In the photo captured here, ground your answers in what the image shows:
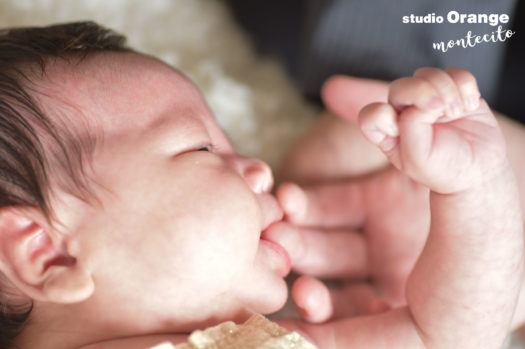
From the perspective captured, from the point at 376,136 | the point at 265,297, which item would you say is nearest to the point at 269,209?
the point at 265,297

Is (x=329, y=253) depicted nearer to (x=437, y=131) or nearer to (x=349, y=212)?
(x=349, y=212)

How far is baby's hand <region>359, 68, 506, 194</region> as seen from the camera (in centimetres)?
62

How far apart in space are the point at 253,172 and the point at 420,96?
0.28 metres

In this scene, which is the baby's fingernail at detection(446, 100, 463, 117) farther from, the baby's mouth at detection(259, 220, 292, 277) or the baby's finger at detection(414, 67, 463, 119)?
the baby's mouth at detection(259, 220, 292, 277)

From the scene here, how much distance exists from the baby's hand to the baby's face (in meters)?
0.20

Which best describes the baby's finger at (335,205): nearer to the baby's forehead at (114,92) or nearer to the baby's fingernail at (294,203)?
the baby's fingernail at (294,203)

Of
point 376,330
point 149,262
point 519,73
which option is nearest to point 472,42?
point 519,73

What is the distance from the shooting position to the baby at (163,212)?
65 centimetres

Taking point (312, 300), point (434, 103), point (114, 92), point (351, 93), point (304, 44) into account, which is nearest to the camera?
point (434, 103)

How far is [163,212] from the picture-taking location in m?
0.67

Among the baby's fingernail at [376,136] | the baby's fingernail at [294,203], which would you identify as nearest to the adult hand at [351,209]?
the baby's fingernail at [294,203]

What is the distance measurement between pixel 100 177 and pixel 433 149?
405mm

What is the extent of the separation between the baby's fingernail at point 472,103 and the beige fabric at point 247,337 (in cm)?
34

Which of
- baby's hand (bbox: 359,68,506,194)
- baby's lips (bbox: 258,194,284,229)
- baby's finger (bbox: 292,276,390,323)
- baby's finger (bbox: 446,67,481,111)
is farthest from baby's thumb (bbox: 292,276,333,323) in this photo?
baby's finger (bbox: 446,67,481,111)
